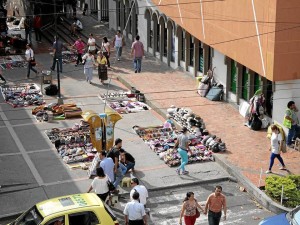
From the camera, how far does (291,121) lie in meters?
23.0

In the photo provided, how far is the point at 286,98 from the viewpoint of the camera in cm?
2369

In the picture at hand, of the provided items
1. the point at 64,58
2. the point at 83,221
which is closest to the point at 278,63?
the point at 83,221

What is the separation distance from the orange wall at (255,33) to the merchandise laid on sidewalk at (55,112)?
5867mm

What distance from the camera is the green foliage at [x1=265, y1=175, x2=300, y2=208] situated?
63.1 ft

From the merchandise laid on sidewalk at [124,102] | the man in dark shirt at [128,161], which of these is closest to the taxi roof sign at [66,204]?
the man in dark shirt at [128,161]

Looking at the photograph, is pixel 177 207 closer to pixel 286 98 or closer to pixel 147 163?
pixel 147 163

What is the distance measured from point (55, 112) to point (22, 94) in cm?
304

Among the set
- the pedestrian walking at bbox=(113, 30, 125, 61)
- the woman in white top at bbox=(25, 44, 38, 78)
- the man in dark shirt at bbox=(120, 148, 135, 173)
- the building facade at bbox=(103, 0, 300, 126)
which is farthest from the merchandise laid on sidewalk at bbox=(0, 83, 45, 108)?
the man in dark shirt at bbox=(120, 148, 135, 173)

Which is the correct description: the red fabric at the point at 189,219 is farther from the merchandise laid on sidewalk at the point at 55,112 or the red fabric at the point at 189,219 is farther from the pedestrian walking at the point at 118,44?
the pedestrian walking at the point at 118,44

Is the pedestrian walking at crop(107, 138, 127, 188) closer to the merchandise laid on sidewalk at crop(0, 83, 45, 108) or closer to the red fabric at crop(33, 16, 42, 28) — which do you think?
the merchandise laid on sidewalk at crop(0, 83, 45, 108)

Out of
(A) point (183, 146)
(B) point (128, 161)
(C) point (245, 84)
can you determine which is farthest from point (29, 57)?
(A) point (183, 146)

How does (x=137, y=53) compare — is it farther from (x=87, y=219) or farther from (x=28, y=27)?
(x=87, y=219)

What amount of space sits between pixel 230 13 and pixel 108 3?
1806 cm

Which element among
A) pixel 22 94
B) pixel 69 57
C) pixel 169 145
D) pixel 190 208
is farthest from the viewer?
pixel 69 57
